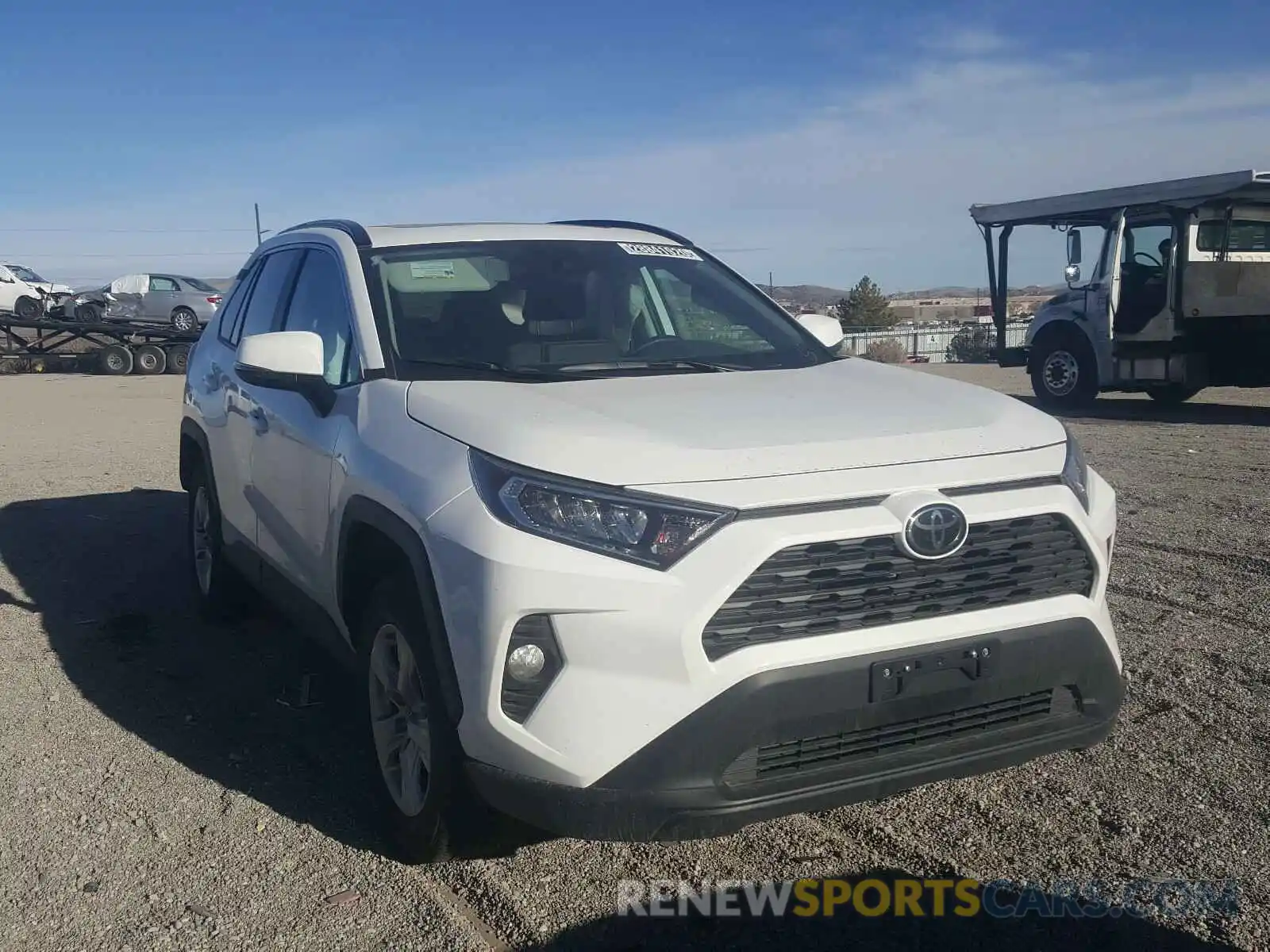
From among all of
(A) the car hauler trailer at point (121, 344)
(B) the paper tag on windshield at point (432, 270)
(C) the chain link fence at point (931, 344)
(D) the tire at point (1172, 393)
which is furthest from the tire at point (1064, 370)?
(A) the car hauler trailer at point (121, 344)

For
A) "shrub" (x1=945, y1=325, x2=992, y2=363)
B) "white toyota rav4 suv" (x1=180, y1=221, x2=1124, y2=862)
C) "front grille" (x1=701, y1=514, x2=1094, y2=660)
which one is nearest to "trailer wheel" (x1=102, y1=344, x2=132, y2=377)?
"shrub" (x1=945, y1=325, x2=992, y2=363)

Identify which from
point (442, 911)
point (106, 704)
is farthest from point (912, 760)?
point (106, 704)

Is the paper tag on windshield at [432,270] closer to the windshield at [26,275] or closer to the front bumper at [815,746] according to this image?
the front bumper at [815,746]

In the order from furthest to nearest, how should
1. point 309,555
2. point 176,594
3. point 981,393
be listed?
point 176,594, point 309,555, point 981,393

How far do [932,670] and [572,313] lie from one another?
6.64 feet

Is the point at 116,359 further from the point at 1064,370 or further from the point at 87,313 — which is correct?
the point at 1064,370

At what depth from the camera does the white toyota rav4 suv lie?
2.71m

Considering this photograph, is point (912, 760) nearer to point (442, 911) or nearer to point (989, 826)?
point (989, 826)

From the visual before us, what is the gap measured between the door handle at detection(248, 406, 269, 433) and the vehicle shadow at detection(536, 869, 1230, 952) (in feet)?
7.75

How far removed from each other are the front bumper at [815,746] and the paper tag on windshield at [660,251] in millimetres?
2363

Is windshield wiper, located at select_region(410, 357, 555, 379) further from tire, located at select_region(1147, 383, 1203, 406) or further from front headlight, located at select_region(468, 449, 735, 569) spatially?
tire, located at select_region(1147, 383, 1203, 406)

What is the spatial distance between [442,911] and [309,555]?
1.38 meters

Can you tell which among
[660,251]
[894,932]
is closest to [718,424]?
[894,932]

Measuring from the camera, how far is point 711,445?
2.91 metres
